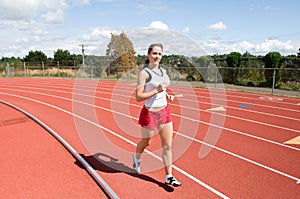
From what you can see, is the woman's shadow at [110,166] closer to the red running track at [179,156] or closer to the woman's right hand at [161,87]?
the red running track at [179,156]

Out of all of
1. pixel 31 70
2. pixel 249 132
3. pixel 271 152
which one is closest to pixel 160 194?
pixel 271 152

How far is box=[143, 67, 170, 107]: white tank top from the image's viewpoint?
338cm

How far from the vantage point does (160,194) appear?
346cm

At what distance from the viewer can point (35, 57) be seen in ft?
183

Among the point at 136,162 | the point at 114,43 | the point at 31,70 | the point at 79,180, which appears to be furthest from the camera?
the point at 31,70

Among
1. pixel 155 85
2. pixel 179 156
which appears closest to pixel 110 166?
pixel 179 156

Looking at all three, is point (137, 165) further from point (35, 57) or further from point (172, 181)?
point (35, 57)

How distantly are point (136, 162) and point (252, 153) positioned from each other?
92.3 inches

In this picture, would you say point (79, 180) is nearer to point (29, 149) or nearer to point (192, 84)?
point (29, 149)

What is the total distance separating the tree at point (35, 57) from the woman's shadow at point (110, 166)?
55495 millimetres

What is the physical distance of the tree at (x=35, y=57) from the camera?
55.6 m

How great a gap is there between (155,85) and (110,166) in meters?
1.78

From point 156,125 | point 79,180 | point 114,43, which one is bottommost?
point 79,180

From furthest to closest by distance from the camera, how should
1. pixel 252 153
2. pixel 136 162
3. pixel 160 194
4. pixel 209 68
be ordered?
pixel 209 68
pixel 252 153
pixel 136 162
pixel 160 194
